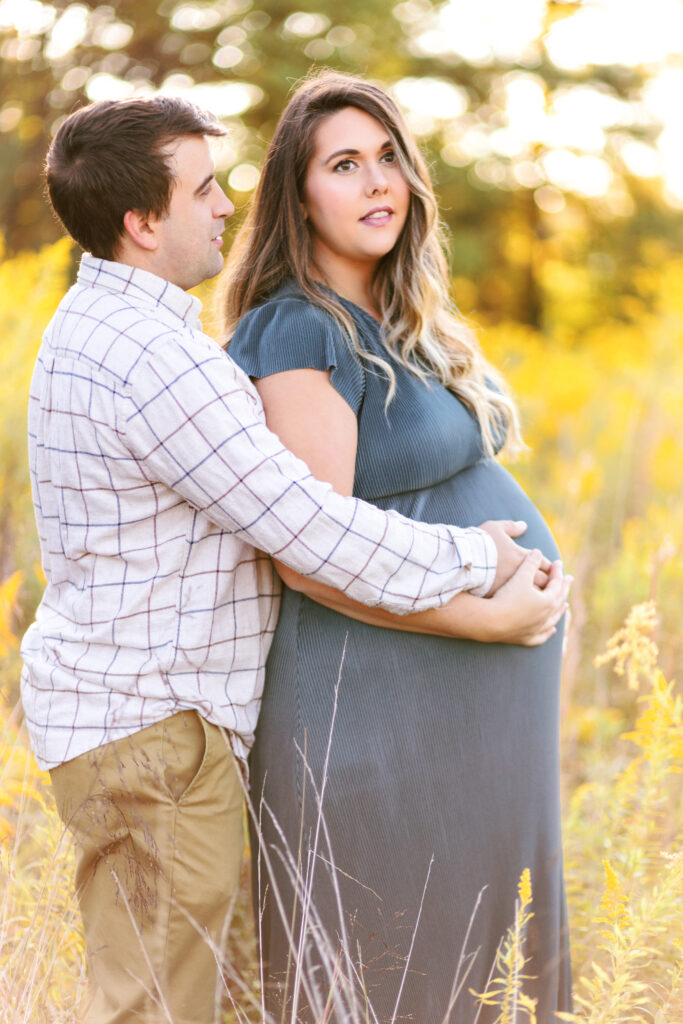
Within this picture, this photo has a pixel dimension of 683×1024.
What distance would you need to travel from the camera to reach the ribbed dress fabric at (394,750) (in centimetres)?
176

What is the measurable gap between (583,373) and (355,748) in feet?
19.9

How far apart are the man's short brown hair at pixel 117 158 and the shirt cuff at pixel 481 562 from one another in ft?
2.49

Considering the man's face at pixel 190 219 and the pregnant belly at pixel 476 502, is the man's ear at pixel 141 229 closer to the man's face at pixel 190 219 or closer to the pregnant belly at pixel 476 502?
the man's face at pixel 190 219

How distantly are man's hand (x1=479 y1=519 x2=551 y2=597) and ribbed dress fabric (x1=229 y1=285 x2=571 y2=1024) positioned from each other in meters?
0.07

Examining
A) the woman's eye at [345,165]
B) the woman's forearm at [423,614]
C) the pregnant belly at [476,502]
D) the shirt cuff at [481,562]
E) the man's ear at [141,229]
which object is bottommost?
the woman's forearm at [423,614]

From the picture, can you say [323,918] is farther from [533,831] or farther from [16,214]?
[16,214]

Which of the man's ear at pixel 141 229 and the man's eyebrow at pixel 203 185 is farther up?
the man's eyebrow at pixel 203 185

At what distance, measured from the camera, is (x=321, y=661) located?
69.6 inches

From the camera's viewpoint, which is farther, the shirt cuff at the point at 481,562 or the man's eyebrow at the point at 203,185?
the shirt cuff at the point at 481,562

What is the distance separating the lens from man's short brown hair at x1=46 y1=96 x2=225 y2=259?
1.53 meters

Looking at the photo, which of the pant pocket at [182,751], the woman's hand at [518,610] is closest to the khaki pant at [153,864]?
the pant pocket at [182,751]

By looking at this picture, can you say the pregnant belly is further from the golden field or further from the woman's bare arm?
the golden field

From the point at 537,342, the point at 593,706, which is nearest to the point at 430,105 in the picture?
the point at 537,342

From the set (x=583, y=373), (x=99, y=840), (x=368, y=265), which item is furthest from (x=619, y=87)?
(x=99, y=840)
